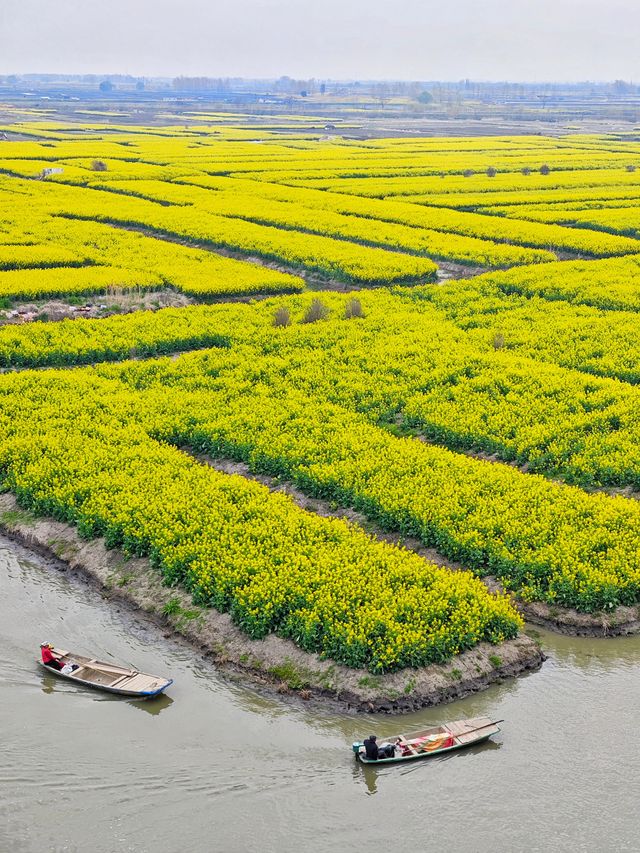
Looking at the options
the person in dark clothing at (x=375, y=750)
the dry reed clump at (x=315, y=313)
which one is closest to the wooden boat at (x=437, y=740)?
the person in dark clothing at (x=375, y=750)

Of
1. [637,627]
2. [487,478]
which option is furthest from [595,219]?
[637,627]

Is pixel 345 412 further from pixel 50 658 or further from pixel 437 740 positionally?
pixel 437 740

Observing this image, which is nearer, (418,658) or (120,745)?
(120,745)

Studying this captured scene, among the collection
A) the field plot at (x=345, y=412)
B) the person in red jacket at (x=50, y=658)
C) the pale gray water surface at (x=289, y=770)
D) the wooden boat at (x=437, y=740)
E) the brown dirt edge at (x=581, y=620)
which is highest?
the field plot at (x=345, y=412)

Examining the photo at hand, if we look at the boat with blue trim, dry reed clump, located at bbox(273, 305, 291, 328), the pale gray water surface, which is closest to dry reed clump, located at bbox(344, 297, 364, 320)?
dry reed clump, located at bbox(273, 305, 291, 328)

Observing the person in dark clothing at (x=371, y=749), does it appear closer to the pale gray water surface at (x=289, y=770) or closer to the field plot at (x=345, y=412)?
the pale gray water surface at (x=289, y=770)

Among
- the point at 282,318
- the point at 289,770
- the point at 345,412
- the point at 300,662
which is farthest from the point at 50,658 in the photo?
the point at 282,318

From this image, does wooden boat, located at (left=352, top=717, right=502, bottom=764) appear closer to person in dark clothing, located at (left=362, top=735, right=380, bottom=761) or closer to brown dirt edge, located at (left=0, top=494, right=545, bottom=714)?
person in dark clothing, located at (left=362, top=735, right=380, bottom=761)

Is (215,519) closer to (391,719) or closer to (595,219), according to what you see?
(391,719)
